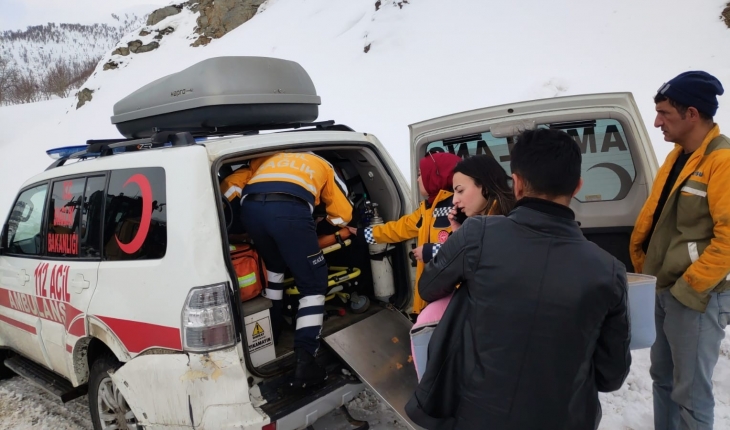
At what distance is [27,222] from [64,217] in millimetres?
714

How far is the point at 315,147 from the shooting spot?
276 cm

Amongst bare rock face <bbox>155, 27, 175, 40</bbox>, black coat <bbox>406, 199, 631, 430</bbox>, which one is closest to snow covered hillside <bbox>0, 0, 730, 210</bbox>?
black coat <bbox>406, 199, 631, 430</bbox>

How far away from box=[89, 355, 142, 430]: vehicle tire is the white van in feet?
0.04

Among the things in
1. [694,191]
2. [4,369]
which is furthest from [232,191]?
[4,369]

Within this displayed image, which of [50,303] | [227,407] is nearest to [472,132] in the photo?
[227,407]

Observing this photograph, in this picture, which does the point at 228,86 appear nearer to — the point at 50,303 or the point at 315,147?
the point at 315,147

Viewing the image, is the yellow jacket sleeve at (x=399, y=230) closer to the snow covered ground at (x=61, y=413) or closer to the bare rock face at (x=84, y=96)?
the snow covered ground at (x=61, y=413)

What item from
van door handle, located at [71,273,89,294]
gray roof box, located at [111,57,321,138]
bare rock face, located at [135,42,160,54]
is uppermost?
bare rock face, located at [135,42,160,54]

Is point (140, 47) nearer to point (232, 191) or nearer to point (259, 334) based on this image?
point (232, 191)

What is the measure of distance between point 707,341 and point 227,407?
87.1 inches

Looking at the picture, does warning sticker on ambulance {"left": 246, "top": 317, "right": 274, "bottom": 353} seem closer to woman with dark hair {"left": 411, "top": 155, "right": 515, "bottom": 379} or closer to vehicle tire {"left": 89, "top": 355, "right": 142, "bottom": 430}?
vehicle tire {"left": 89, "top": 355, "right": 142, "bottom": 430}

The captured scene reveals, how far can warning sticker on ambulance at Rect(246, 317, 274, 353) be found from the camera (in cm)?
242

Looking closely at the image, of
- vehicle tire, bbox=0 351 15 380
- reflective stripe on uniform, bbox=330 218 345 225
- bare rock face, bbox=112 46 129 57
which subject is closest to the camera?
reflective stripe on uniform, bbox=330 218 345 225

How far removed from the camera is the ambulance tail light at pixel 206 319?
1984mm
